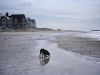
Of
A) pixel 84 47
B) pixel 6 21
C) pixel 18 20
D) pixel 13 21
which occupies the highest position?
pixel 18 20

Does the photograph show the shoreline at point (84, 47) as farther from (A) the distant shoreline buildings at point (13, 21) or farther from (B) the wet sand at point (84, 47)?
(A) the distant shoreline buildings at point (13, 21)

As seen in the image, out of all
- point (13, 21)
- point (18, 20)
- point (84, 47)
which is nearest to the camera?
point (84, 47)

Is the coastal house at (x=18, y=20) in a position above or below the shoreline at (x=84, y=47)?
above

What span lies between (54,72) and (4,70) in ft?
9.00

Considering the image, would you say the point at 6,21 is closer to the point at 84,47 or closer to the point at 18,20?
the point at 18,20

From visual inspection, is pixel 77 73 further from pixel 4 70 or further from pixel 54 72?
pixel 4 70

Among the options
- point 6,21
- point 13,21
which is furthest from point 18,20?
point 6,21

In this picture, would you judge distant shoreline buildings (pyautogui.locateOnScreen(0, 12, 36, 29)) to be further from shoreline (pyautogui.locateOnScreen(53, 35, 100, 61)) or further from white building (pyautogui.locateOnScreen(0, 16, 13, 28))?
shoreline (pyautogui.locateOnScreen(53, 35, 100, 61))

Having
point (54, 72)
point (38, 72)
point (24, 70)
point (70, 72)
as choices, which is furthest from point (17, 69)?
point (70, 72)

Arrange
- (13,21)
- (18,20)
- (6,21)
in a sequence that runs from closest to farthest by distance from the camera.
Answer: (6,21)
(18,20)
(13,21)

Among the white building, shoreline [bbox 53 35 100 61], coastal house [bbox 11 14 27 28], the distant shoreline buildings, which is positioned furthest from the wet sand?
the white building

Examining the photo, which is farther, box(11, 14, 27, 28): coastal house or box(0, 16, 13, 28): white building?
box(11, 14, 27, 28): coastal house

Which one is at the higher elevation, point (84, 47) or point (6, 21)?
point (6, 21)

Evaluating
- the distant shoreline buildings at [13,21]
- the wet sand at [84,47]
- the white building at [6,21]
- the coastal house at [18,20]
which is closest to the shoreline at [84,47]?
the wet sand at [84,47]
